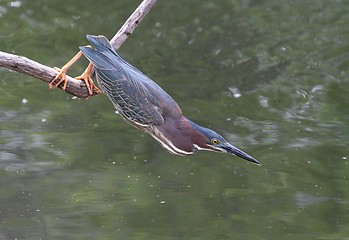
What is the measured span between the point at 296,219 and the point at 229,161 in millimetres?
900

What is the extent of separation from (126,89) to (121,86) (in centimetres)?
3

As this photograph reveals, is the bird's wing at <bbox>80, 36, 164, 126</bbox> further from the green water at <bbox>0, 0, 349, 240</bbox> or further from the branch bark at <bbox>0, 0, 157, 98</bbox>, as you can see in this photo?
the green water at <bbox>0, 0, 349, 240</bbox>

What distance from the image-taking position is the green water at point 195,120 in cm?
510

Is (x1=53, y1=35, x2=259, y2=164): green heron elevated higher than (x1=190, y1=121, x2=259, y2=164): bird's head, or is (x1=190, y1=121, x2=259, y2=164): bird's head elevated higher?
(x1=53, y1=35, x2=259, y2=164): green heron

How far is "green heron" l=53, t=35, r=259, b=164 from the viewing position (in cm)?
376

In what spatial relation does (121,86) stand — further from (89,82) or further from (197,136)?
(197,136)

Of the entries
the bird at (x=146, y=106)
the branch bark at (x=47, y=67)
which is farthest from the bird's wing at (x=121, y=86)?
the branch bark at (x=47, y=67)

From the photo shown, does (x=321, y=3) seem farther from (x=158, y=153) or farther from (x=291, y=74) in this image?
(x=158, y=153)

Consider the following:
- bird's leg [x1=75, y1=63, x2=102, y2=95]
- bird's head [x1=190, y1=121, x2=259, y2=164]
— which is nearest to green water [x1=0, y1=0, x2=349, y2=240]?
bird's head [x1=190, y1=121, x2=259, y2=164]

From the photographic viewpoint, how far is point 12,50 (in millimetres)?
7176

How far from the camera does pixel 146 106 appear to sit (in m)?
3.75

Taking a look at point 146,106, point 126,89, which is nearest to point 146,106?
point 146,106

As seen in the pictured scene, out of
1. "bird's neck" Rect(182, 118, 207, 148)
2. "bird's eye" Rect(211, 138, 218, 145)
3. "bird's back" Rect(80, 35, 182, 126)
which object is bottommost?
Result: "bird's eye" Rect(211, 138, 218, 145)

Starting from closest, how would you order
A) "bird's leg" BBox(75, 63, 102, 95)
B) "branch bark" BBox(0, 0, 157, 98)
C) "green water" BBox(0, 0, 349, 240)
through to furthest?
1. "branch bark" BBox(0, 0, 157, 98)
2. "bird's leg" BBox(75, 63, 102, 95)
3. "green water" BBox(0, 0, 349, 240)
